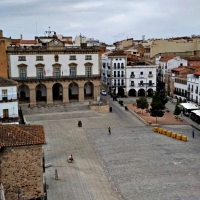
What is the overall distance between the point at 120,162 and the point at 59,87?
106 ft

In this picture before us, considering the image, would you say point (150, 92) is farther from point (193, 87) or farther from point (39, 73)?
point (39, 73)

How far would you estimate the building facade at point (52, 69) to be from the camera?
178 ft

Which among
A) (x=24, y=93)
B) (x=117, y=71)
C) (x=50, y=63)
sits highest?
(x=50, y=63)

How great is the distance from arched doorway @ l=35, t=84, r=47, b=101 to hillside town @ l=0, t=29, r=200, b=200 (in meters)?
0.19

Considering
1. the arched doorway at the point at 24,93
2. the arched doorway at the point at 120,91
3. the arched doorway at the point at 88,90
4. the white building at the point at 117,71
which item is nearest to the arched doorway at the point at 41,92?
the arched doorway at the point at 24,93

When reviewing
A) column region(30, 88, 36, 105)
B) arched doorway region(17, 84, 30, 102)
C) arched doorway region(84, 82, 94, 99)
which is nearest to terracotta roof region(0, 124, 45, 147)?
column region(30, 88, 36, 105)

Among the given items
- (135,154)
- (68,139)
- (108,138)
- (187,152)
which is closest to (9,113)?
(68,139)

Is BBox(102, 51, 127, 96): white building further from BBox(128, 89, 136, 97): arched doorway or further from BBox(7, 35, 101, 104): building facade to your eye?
BBox(7, 35, 101, 104): building facade

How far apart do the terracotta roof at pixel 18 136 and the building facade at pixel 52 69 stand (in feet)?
118

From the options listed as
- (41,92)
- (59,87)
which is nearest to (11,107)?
(41,92)

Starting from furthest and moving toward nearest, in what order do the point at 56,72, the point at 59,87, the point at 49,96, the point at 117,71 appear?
the point at 117,71 → the point at 59,87 → the point at 56,72 → the point at 49,96

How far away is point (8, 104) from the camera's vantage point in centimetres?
3416

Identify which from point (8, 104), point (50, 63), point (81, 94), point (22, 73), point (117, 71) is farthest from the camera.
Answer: point (117, 71)

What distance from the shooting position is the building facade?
54.3 m
